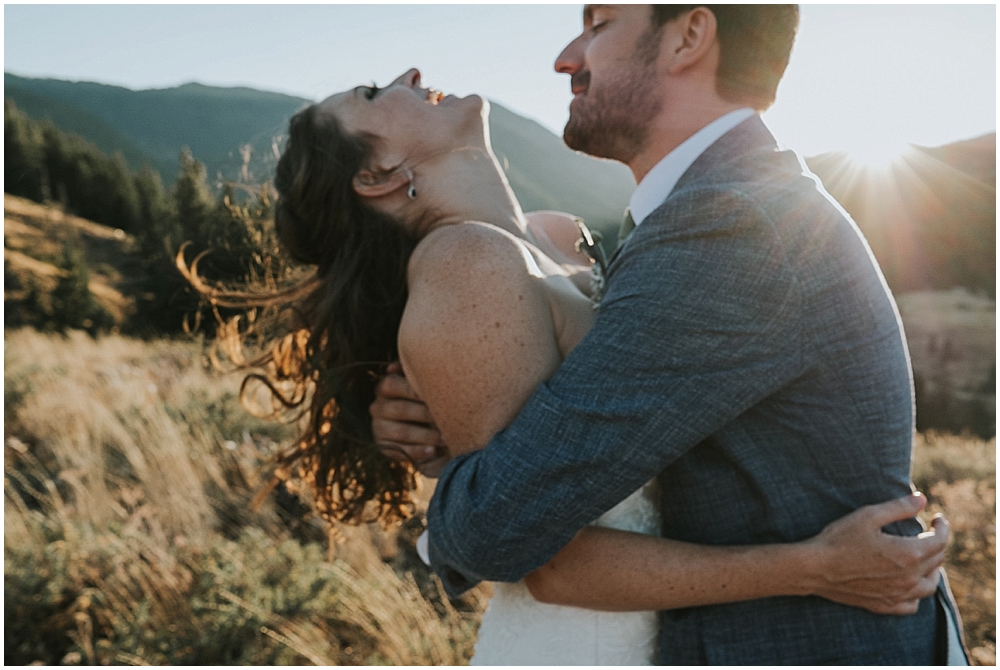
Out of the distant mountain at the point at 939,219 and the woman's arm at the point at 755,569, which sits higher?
the woman's arm at the point at 755,569

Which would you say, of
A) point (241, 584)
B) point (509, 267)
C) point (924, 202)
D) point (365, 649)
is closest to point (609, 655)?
point (509, 267)

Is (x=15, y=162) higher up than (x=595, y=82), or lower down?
lower down

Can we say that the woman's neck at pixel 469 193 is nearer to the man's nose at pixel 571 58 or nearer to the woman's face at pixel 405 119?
the woman's face at pixel 405 119

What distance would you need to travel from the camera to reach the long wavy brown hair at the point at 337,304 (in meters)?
2.33

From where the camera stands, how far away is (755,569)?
1.41 m

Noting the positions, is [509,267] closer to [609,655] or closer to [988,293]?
[609,655]

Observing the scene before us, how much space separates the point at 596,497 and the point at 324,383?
4.31ft

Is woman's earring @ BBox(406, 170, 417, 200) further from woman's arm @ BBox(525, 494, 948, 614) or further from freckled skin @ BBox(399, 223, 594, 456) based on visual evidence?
woman's arm @ BBox(525, 494, 948, 614)

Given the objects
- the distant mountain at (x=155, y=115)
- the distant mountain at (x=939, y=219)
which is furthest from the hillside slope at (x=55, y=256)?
the distant mountain at (x=939, y=219)

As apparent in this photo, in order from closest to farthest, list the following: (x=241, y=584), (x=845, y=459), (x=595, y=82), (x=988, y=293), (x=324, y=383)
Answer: (x=845, y=459) → (x=595, y=82) → (x=324, y=383) → (x=241, y=584) → (x=988, y=293)

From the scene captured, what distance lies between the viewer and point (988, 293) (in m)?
18.6

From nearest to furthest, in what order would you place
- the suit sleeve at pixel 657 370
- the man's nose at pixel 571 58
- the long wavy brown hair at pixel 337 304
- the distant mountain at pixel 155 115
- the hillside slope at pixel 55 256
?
the suit sleeve at pixel 657 370 < the man's nose at pixel 571 58 < the long wavy brown hair at pixel 337 304 < the hillside slope at pixel 55 256 < the distant mountain at pixel 155 115

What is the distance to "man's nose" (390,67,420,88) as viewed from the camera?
2615mm

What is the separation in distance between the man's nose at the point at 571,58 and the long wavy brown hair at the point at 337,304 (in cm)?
74
